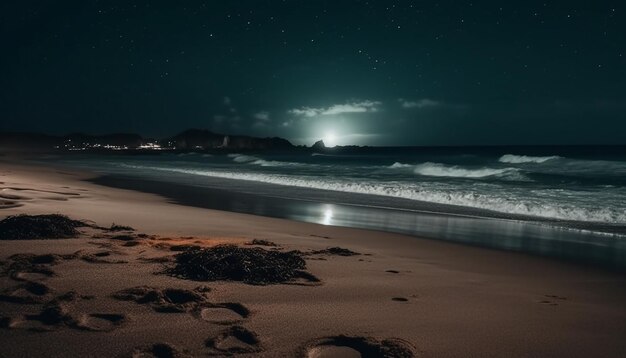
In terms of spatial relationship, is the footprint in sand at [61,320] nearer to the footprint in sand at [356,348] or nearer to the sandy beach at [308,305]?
the sandy beach at [308,305]

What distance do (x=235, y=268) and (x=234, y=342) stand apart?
1505 mm

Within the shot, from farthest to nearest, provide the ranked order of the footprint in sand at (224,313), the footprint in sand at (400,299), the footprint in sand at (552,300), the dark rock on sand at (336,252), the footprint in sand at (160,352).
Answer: the dark rock on sand at (336,252) < the footprint in sand at (552,300) < the footprint in sand at (400,299) < the footprint in sand at (224,313) < the footprint in sand at (160,352)

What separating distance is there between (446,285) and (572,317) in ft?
3.73

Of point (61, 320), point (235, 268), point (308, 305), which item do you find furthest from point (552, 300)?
point (61, 320)

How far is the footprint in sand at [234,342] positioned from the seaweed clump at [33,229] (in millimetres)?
3695

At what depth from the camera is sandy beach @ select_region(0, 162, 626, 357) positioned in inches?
117

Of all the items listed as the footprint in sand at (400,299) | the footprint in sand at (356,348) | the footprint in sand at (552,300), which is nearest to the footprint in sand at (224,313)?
the footprint in sand at (356,348)

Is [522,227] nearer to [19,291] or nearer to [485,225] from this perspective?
[485,225]

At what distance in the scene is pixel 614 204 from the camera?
44.4 ft

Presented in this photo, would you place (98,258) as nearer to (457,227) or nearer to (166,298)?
(166,298)

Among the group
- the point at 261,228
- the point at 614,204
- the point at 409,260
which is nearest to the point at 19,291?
the point at 409,260

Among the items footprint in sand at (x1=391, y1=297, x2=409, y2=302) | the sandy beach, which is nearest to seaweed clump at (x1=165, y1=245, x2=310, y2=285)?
the sandy beach

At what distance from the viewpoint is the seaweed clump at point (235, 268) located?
4.39 meters

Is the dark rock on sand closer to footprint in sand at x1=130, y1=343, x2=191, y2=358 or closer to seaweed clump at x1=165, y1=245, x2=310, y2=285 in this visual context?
seaweed clump at x1=165, y1=245, x2=310, y2=285
